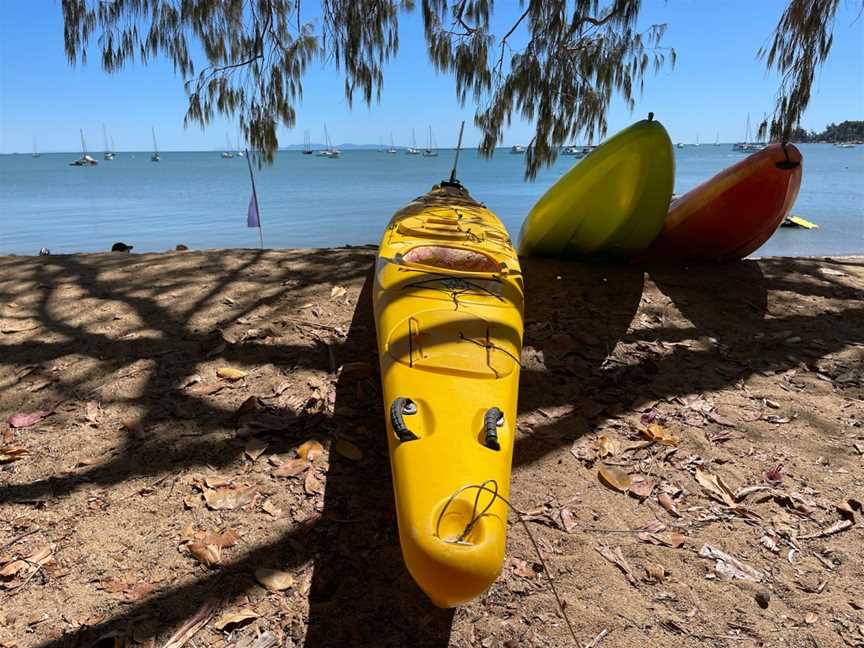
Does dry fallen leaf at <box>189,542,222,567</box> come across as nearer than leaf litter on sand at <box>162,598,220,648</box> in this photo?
No

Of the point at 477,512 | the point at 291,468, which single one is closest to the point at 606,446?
the point at 477,512

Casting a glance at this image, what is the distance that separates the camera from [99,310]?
11.7ft

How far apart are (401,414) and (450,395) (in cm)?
20

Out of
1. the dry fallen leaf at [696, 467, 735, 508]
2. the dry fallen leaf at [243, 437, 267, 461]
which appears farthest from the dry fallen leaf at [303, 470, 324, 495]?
the dry fallen leaf at [696, 467, 735, 508]

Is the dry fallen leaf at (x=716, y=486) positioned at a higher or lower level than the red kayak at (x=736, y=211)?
lower

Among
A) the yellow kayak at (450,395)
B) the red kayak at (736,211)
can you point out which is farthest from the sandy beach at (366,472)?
the red kayak at (736,211)

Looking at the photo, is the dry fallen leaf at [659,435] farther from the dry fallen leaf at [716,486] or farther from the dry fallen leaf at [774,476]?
the dry fallen leaf at [774,476]

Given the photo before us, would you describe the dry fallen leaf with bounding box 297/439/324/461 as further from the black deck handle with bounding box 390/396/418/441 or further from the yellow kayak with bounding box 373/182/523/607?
the black deck handle with bounding box 390/396/418/441

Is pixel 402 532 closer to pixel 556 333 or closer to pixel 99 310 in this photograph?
pixel 556 333

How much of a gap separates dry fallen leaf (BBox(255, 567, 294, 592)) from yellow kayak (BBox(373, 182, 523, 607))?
0.50 meters

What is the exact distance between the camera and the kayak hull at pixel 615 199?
426 cm

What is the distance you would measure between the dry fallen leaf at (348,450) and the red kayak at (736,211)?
3344mm

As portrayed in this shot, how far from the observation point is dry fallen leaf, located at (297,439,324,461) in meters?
2.41

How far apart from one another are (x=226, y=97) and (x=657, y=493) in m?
5.17
